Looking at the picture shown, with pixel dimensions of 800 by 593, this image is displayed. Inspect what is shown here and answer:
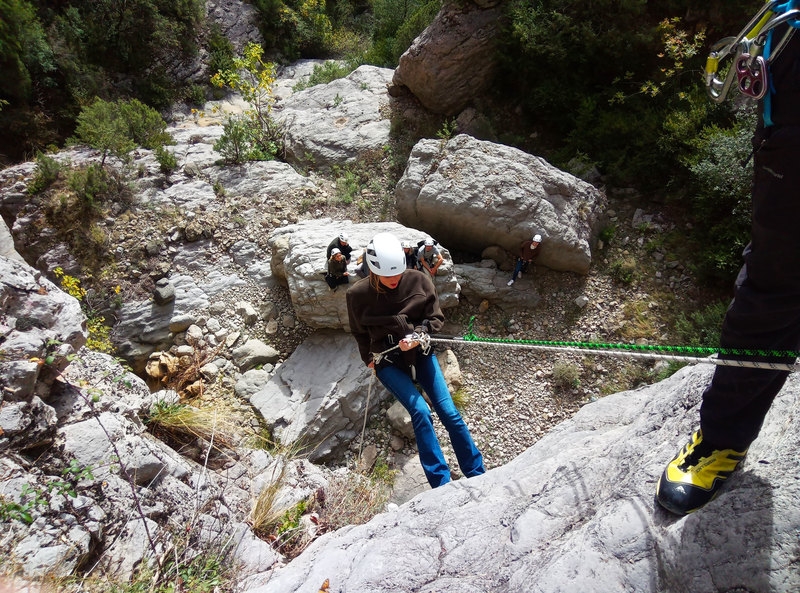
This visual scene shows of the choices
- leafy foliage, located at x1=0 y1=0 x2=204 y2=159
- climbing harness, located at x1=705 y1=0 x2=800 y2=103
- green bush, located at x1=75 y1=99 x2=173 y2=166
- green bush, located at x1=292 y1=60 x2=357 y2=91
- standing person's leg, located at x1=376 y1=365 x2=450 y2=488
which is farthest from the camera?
green bush, located at x1=292 y1=60 x2=357 y2=91

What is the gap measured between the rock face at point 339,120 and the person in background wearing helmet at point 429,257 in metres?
4.01

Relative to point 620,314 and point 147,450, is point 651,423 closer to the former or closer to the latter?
point 147,450

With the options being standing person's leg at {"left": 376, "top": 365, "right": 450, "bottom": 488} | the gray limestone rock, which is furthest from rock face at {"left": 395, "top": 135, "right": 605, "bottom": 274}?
standing person's leg at {"left": 376, "top": 365, "right": 450, "bottom": 488}

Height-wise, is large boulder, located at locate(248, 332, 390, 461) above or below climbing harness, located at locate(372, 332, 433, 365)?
below

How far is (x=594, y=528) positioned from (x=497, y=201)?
5.52 metres

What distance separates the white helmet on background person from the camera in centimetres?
434

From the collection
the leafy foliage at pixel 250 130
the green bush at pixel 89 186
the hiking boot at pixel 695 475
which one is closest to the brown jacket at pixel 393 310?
the hiking boot at pixel 695 475

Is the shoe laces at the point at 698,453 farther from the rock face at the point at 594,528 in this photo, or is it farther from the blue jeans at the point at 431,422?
the blue jeans at the point at 431,422

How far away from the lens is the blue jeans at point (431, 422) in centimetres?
424

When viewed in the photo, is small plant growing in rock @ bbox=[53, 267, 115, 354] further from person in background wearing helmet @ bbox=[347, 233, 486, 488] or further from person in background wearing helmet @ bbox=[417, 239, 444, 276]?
person in background wearing helmet @ bbox=[417, 239, 444, 276]

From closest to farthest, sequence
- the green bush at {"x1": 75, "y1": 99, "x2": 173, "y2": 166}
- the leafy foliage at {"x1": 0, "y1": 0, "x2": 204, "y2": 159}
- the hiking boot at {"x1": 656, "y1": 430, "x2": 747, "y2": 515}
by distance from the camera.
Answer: the hiking boot at {"x1": 656, "y1": 430, "x2": 747, "y2": 515}, the green bush at {"x1": 75, "y1": 99, "x2": 173, "y2": 166}, the leafy foliage at {"x1": 0, "y1": 0, "x2": 204, "y2": 159}

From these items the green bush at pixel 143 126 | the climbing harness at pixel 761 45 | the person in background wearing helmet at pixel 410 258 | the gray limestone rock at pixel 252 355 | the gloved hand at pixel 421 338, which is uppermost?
the climbing harness at pixel 761 45

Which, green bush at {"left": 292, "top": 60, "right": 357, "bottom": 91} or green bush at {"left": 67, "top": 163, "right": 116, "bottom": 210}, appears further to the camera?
green bush at {"left": 292, "top": 60, "right": 357, "bottom": 91}

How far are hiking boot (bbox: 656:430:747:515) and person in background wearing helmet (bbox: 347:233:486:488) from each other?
2158 mm
